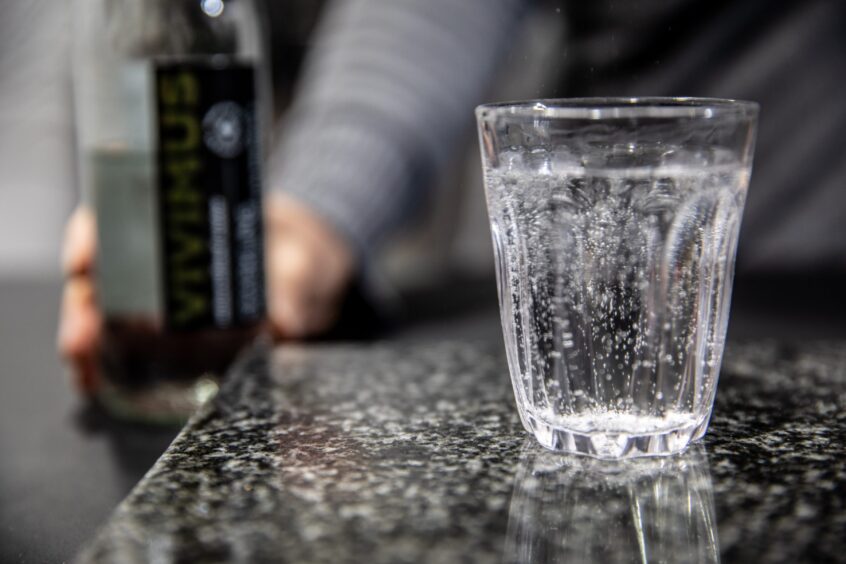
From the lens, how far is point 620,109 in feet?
1.13

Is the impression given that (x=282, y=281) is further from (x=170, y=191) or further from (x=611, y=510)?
(x=611, y=510)

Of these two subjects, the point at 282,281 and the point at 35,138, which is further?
the point at 35,138

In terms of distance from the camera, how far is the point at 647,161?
35 cm

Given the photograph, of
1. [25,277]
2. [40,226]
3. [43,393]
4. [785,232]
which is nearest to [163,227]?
[43,393]

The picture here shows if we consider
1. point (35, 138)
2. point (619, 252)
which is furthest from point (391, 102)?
point (35, 138)

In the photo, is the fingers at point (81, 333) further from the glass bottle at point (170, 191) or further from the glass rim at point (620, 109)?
the glass rim at point (620, 109)

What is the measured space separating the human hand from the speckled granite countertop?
10.4 inches

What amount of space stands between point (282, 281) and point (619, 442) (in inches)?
21.8

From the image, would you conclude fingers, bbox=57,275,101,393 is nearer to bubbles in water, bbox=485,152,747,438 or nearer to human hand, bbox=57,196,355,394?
human hand, bbox=57,196,355,394

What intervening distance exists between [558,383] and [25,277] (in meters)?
0.88

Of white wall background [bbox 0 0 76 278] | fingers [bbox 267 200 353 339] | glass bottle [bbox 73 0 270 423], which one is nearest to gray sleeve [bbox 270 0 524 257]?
fingers [bbox 267 200 353 339]

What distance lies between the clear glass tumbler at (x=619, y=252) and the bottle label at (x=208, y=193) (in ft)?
0.81

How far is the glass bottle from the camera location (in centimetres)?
59

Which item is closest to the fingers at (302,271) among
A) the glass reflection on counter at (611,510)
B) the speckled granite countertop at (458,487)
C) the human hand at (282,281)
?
the human hand at (282,281)
